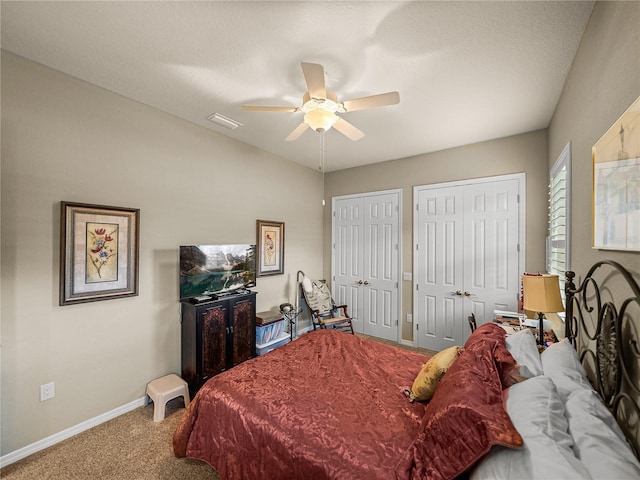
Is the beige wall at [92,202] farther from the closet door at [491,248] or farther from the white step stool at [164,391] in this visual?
the closet door at [491,248]

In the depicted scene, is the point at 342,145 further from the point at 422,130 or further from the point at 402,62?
the point at 402,62

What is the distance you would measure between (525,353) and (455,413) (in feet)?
2.43

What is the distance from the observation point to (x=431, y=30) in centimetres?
172

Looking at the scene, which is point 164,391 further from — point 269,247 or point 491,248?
point 491,248

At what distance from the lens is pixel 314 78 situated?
5.76ft

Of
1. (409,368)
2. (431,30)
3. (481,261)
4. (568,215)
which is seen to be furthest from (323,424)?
(481,261)

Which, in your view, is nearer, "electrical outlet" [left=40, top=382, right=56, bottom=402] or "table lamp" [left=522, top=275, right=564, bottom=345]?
"table lamp" [left=522, top=275, right=564, bottom=345]

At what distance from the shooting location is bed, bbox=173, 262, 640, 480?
2.94 feet

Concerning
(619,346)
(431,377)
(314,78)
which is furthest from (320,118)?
(619,346)

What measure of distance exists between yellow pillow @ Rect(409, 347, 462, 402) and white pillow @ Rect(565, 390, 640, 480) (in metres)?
0.59

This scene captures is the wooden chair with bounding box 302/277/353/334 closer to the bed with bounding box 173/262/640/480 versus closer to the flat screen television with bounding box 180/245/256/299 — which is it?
the flat screen television with bounding box 180/245/256/299

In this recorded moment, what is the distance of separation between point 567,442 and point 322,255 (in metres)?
4.25

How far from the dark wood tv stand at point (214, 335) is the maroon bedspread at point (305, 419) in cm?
89

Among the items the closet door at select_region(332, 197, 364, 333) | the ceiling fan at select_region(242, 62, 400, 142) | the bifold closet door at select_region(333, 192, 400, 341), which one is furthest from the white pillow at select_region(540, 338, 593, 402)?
the closet door at select_region(332, 197, 364, 333)
